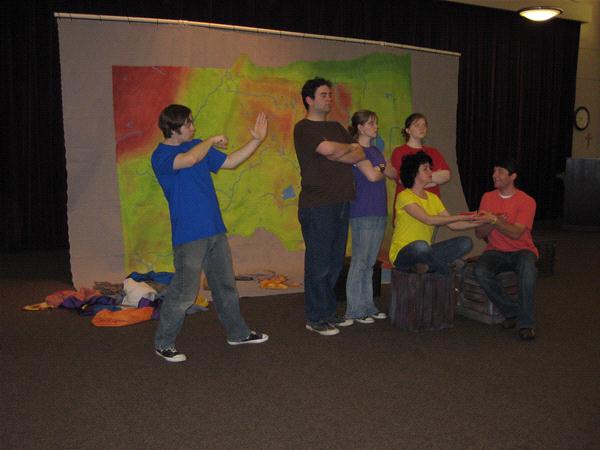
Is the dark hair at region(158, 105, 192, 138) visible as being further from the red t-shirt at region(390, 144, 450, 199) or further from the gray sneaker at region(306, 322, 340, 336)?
the red t-shirt at region(390, 144, 450, 199)

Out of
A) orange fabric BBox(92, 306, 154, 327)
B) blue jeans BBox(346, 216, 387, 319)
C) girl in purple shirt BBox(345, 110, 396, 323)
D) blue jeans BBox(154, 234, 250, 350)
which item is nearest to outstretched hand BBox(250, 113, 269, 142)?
blue jeans BBox(154, 234, 250, 350)

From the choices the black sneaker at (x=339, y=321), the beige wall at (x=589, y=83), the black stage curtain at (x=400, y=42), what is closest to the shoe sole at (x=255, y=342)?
the black sneaker at (x=339, y=321)

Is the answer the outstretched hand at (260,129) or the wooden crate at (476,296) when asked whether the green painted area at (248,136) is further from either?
the outstretched hand at (260,129)

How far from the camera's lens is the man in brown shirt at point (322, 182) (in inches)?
135

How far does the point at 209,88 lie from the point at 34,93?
8.39ft

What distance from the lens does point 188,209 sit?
3064 millimetres

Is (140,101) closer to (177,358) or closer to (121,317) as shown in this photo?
(121,317)

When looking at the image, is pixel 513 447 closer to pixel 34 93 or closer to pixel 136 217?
pixel 136 217

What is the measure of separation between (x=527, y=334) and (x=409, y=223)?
3.13 feet

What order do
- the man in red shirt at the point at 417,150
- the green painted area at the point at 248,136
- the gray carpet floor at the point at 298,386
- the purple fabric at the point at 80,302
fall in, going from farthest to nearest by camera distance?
the green painted area at the point at 248,136, the purple fabric at the point at 80,302, the man in red shirt at the point at 417,150, the gray carpet floor at the point at 298,386

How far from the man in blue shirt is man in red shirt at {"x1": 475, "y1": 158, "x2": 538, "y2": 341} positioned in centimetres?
157

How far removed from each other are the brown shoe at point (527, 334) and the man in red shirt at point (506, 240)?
2.3 inches

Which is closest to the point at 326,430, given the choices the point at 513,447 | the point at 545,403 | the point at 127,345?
the point at 513,447

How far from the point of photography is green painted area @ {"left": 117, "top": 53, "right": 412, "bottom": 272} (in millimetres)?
4945
